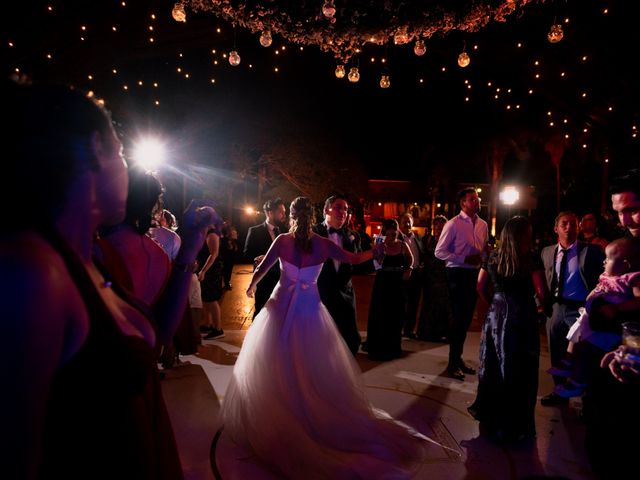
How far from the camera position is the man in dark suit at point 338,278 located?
17.6 feet

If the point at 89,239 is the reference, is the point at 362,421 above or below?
below

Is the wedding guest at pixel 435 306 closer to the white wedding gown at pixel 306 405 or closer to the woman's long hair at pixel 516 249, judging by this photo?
the woman's long hair at pixel 516 249

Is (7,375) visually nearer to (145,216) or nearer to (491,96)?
(145,216)

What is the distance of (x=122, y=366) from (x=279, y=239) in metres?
3.09

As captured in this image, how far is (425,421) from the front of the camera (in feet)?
12.9

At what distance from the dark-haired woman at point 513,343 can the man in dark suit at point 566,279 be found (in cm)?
86

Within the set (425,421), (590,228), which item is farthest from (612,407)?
(590,228)

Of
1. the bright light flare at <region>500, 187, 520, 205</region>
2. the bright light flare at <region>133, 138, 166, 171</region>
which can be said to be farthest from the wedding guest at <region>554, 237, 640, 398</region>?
the bright light flare at <region>500, 187, 520, 205</region>

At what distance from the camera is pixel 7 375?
674 millimetres

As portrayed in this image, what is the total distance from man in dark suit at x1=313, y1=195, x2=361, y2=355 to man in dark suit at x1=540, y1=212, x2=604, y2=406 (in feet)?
8.11

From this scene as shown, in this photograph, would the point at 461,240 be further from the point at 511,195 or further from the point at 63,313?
the point at 511,195

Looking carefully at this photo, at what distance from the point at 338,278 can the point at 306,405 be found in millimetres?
2276

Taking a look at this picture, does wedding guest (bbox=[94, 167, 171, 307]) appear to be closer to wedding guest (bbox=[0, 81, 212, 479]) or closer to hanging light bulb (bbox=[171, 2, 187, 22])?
wedding guest (bbox=[0, 81, 212, 479])

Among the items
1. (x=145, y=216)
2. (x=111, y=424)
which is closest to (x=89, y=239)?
(x=111, y=424)
